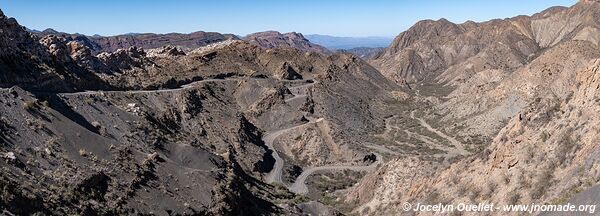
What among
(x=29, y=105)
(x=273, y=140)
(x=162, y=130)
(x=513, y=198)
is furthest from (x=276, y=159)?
(x=513, y=198)

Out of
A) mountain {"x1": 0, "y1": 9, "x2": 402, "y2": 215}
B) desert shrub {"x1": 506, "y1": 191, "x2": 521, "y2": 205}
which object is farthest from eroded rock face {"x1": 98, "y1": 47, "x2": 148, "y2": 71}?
desert shrub {"x1": 506, "y1": 191, "x2": 521, "y2": 205}

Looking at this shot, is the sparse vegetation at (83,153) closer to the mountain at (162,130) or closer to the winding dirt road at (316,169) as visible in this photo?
the mountain at (162,130)

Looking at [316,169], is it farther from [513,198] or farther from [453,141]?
[513,198]

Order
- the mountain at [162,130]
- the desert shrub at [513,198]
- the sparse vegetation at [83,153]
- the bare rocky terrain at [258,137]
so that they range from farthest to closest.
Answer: the sparse vegetation at [83,153] → the mountain at [162,130] → the bare rocky terrain at [258,137] → the desert shrub at [513,198]

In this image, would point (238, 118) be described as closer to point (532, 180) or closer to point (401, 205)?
point (401, 205)

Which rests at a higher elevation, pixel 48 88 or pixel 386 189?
pixel 48 88

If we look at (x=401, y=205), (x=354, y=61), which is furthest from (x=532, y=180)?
(x=354, y=61)

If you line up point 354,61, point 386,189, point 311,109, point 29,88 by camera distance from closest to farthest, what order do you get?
1. point 386,189
2. point 29,88
3. point 311,109
4. point 354,61

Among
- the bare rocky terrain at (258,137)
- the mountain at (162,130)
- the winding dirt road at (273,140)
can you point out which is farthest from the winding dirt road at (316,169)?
the winding dirt road at (273,140)

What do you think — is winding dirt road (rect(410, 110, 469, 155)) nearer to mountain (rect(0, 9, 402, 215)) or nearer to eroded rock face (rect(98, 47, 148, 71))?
mountain (rect(0, 9, 402, 215))
